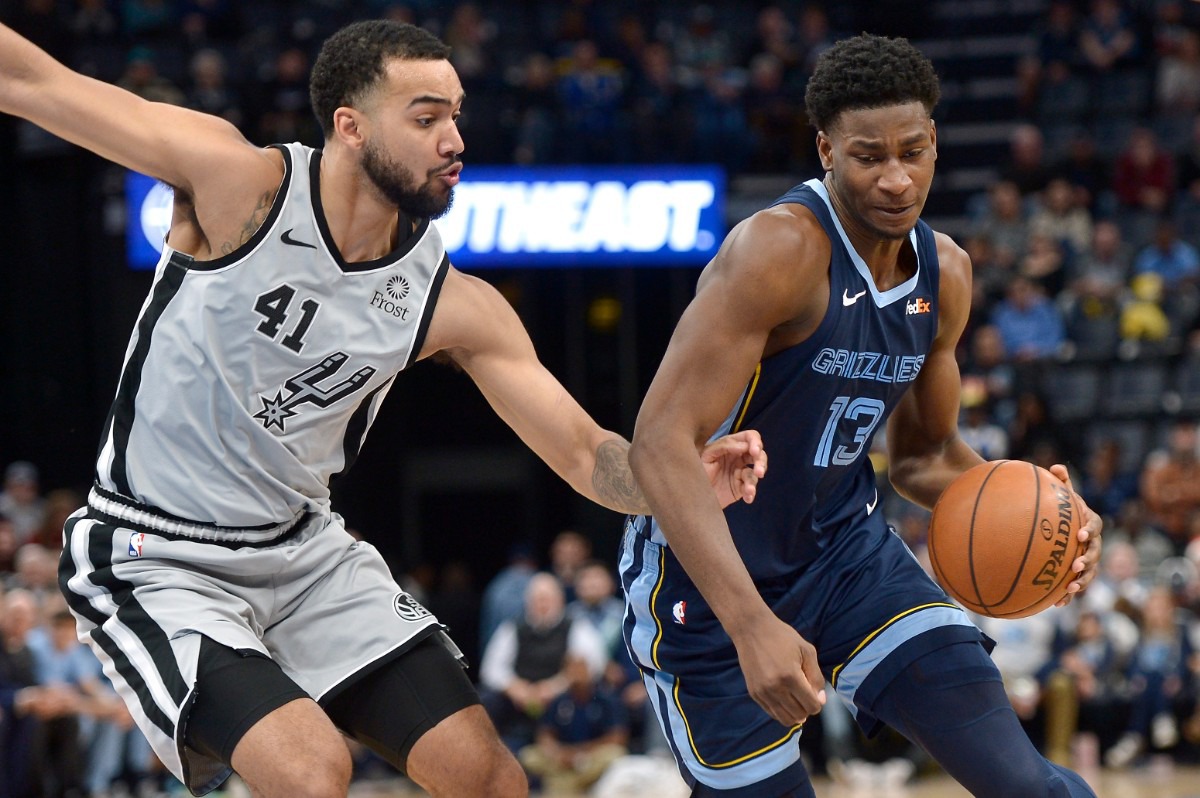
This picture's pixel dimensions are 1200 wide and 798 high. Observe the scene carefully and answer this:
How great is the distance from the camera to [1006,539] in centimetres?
395

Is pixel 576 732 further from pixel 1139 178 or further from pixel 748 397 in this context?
pixel 1139 178

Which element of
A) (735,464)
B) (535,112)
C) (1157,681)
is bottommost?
(1157,681)

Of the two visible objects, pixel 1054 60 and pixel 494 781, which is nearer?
pixel 494 781

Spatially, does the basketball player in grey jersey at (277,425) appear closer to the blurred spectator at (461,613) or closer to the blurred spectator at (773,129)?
the blurred spectator at (461,613)

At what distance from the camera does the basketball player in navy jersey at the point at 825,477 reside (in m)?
3.60

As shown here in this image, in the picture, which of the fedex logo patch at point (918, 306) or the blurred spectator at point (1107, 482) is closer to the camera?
the fedex logo patch at point (918, 306)

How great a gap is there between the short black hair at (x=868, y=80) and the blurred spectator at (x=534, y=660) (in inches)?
302

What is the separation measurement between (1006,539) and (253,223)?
6.71 ft

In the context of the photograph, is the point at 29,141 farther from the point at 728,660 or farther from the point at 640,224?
the point at 728,660

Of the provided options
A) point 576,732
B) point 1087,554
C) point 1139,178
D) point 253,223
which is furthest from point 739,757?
point 1139,178

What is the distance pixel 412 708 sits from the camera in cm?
389

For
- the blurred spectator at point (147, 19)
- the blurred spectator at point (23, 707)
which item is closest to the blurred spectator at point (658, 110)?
the blurred spectator at point (147, 19)

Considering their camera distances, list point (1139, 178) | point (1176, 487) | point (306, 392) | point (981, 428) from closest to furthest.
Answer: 1. point (306, 392)
2. point (1176, 487)
3. point (981, 428)
4. point (1139, 178)

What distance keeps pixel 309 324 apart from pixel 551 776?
759 centimetres
